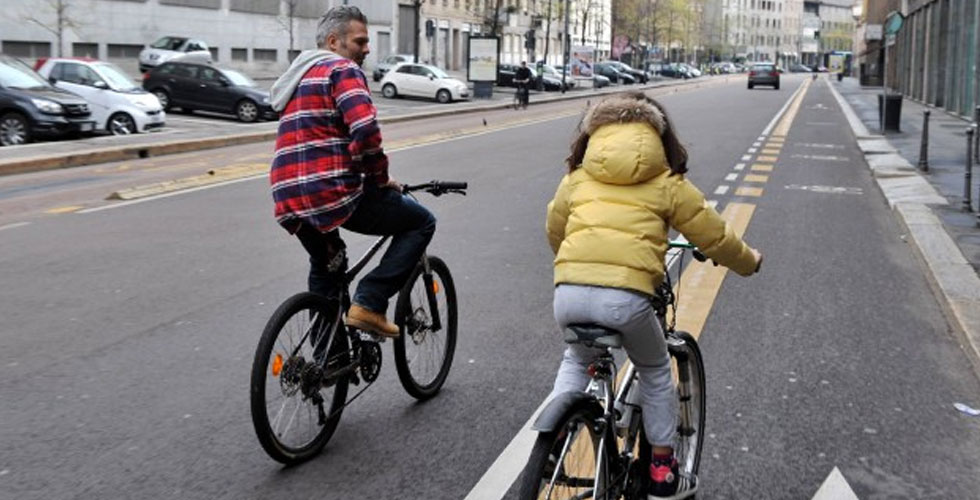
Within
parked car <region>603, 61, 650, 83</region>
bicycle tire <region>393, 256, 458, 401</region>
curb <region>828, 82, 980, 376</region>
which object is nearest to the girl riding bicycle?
bicycle tire <region>393, 256, 458, 401</region>

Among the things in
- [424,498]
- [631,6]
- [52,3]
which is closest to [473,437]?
[424,498]

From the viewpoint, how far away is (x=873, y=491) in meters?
4.04

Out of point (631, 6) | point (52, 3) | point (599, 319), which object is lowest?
point (599, 319)

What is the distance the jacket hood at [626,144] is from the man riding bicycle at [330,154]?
1193 millimetres

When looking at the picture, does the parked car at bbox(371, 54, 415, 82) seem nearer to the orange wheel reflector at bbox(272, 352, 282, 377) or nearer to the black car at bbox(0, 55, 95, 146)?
the black car at bbox(0, 55, 95, 146)

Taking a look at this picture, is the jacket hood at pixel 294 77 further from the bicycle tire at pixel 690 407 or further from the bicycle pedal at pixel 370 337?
the bicycle tire at pixel 690 407

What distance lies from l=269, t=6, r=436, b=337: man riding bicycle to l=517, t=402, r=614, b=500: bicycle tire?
5.09 feet

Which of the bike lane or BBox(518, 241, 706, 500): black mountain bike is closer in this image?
BBox(518, 241, 706, 500): black mountain bike

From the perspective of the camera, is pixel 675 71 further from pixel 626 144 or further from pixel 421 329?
pixel 626 144

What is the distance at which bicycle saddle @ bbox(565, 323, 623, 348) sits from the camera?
3041 millimetres

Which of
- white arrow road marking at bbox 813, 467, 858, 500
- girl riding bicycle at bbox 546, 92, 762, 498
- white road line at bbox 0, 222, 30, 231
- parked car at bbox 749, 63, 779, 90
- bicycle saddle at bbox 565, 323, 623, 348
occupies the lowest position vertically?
white arrow road marking at bbox 813, 467, 858, 500

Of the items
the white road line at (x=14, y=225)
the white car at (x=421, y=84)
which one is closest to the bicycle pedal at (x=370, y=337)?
the white road line at (x=14, y=225)

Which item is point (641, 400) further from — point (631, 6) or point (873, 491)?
point (631, 6)

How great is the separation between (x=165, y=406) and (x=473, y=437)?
145 centimetres
